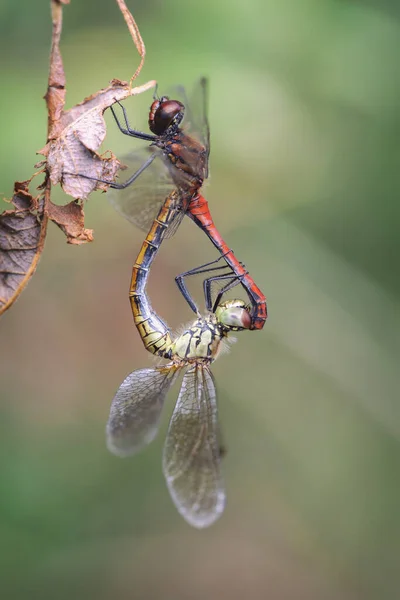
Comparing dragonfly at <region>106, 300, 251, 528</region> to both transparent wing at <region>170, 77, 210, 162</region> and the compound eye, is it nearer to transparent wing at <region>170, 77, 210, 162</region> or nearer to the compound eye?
the compound eye

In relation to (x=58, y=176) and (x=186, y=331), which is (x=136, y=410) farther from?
(x=58, y=176)

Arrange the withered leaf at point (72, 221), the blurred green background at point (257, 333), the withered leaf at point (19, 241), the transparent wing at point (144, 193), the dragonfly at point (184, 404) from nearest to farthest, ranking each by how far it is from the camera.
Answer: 1. the withered leaf at point (19, 241)
2. the withered leaf at point (72, 221)
3. the transparent wing at point (144, 193)
4. the dragonfly at point (184, 404)
5. the blurred green background at point (257, 333)

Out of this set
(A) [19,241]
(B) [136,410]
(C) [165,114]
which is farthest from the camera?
(B) [136,410]

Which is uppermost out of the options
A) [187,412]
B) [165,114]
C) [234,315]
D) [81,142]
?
[165,114]

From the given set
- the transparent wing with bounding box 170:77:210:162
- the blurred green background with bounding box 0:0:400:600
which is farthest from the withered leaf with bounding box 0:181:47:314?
the blurred green background with bounding box 0:0:400:600

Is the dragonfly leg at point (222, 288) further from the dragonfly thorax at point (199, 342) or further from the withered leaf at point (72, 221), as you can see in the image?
the withered leaf at point (72, 221)

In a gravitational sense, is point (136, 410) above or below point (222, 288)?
below

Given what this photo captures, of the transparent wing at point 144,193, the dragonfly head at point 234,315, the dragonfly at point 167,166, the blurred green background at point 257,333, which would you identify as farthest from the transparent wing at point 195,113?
the blurred green background at point 257,333

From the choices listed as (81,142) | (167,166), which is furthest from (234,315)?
(81,142)

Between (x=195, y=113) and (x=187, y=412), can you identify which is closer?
(x=195, y=113)
